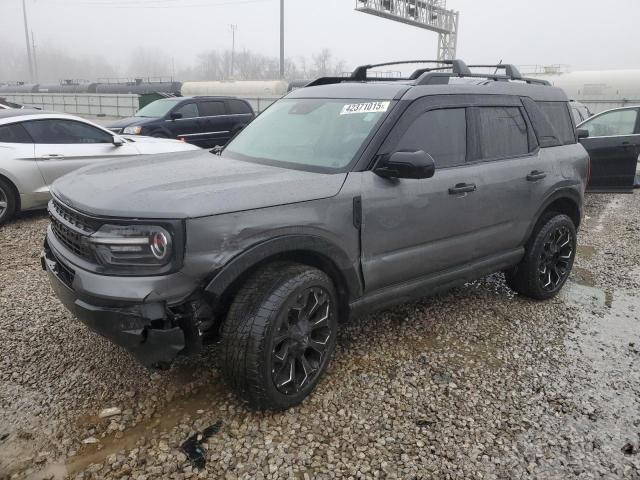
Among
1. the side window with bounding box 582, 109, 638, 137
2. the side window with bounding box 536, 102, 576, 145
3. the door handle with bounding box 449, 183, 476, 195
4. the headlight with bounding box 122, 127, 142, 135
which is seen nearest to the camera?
the door handle with bounding box 449, 183, 476, 195

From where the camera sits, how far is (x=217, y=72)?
136 metres

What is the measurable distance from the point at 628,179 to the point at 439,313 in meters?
5.20

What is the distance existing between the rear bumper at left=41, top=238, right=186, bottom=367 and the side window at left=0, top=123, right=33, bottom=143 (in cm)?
495

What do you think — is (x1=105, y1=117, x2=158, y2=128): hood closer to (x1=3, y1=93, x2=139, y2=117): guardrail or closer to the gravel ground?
the gravel ground

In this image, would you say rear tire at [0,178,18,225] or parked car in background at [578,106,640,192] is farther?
parked car in background at [578,106,640,192]

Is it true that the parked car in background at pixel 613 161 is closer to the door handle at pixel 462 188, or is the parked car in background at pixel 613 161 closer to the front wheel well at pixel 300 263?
the door handle at pixel 462 188

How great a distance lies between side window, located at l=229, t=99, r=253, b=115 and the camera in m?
13.4

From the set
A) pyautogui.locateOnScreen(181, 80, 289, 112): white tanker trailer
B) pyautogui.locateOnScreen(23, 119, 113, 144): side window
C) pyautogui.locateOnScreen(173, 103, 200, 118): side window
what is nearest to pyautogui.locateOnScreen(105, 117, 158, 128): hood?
pyautogui.locateOnScreen(173, 103, 200, 118): side window

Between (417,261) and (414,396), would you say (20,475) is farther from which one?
(417,261)

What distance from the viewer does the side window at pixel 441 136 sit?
3324 mm

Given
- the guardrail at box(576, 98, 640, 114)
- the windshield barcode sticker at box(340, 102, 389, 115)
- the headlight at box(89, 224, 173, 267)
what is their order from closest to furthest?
1. the headlight at box(89, 224, 173, 267)
2. the windshield barcode sticker at box(340, 102, 389, 115)
3. the guardrail at box(576, 98, 640, 114)

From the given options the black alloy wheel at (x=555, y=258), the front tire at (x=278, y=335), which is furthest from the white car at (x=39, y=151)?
the black alloy wheel at (x=555, y=258)

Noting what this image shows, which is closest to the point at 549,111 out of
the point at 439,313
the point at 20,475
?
the point at 439,313

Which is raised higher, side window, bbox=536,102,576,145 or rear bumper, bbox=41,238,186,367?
side window, bbox=536,102,576,145
